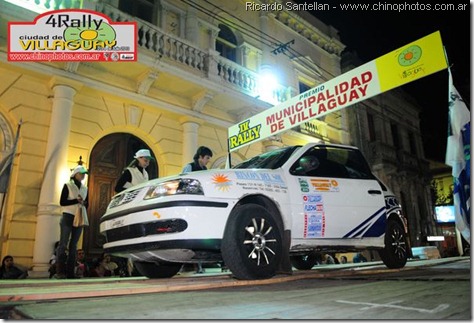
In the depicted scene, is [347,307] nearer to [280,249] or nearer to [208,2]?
[280,249]

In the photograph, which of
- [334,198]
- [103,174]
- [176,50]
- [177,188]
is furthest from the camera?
[176,50]

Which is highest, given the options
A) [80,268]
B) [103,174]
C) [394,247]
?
[103,174]

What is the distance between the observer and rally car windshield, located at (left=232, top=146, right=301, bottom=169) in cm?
414

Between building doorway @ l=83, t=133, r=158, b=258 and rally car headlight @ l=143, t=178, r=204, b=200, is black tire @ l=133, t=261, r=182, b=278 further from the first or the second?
building doorway @ l=83, t=133, r=158, b=258

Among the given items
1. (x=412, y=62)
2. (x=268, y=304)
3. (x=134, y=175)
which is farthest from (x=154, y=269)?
(x=412, y=62)

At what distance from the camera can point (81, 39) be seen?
7.17 m

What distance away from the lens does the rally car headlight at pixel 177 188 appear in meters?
3.19

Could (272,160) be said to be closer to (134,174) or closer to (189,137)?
(134,174)

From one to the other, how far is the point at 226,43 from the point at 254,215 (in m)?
9.91

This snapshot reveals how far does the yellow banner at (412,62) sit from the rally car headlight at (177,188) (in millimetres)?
3624

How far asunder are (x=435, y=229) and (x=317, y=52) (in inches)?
506

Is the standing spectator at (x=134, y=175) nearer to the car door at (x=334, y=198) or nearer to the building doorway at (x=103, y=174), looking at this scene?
the car door at (x=334, y=198)

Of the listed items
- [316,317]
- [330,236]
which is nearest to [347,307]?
[316,317]

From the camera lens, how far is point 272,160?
428cm
